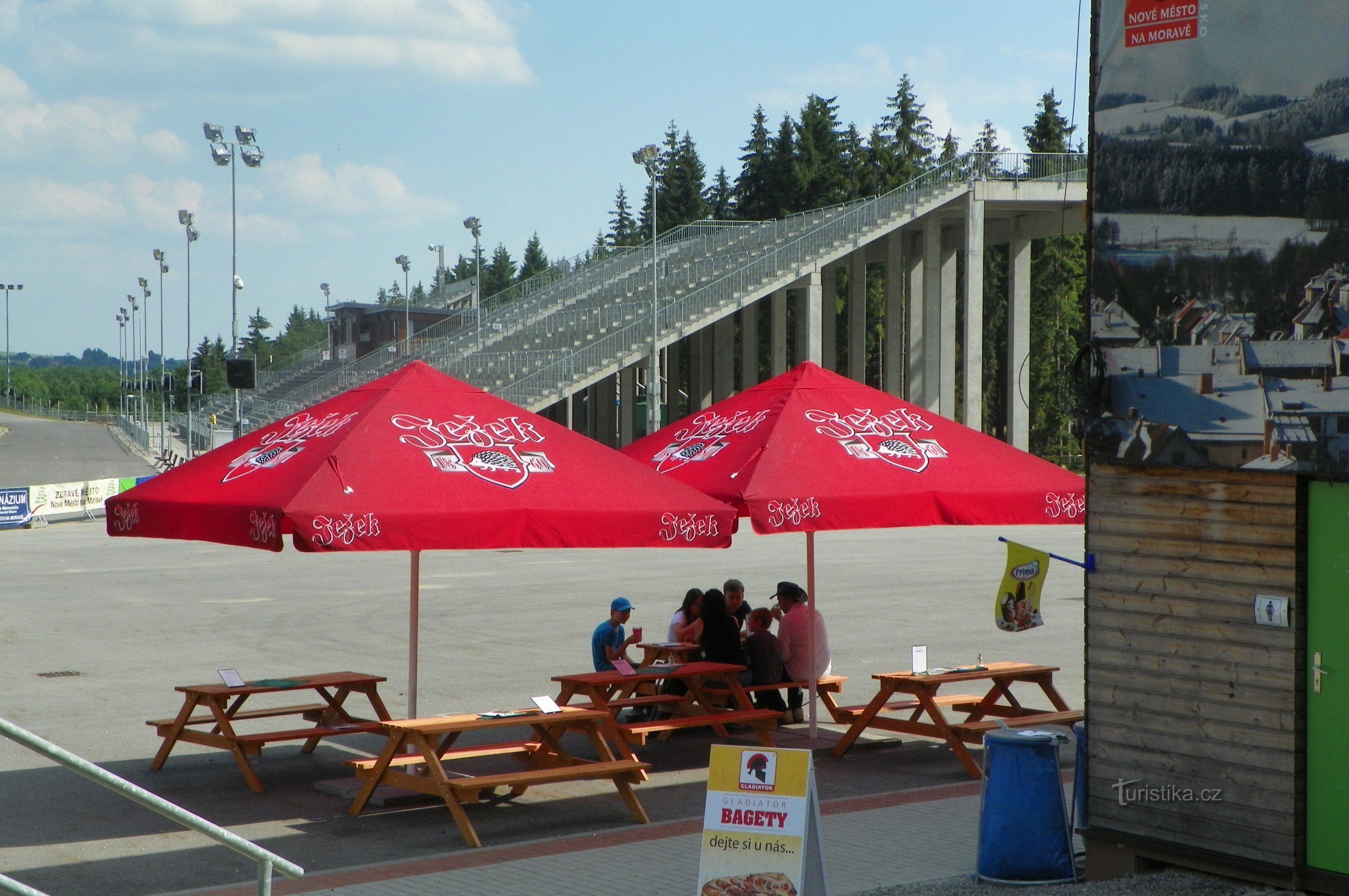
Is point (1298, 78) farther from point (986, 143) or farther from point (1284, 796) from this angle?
point (986, 143)

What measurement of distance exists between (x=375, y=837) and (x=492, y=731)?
149 inches

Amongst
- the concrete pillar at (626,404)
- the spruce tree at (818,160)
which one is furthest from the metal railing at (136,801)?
the spruce tree at (818,160)

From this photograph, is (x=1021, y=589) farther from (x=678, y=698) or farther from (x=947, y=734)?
(x=678, y=698)

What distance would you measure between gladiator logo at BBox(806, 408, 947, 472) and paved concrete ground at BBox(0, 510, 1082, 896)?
7.88 feet

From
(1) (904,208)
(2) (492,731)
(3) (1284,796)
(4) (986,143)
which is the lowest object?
(2) (492,731)

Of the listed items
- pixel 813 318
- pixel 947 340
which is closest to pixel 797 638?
pixel 813 318

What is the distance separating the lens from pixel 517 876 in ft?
25.9

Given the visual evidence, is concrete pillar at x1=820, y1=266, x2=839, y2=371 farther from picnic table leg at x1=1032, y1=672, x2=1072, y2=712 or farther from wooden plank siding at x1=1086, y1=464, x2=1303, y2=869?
wooden plank siding at x1=1086, y1=464, x2=1303, y2=869

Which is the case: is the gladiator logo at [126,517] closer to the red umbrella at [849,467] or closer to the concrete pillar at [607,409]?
the red umbrella at [849,467]

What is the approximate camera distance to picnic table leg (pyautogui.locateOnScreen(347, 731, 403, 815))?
9.04 m

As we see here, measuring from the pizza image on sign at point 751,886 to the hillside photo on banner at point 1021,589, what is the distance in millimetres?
2406

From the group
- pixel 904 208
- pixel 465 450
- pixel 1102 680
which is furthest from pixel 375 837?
pixel 904 208

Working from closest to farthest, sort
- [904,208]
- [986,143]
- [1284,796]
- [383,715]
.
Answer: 1. [1284,796]
2. [383,715]
3. [904,208]
4. [986,143]

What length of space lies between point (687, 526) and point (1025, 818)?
282cm
